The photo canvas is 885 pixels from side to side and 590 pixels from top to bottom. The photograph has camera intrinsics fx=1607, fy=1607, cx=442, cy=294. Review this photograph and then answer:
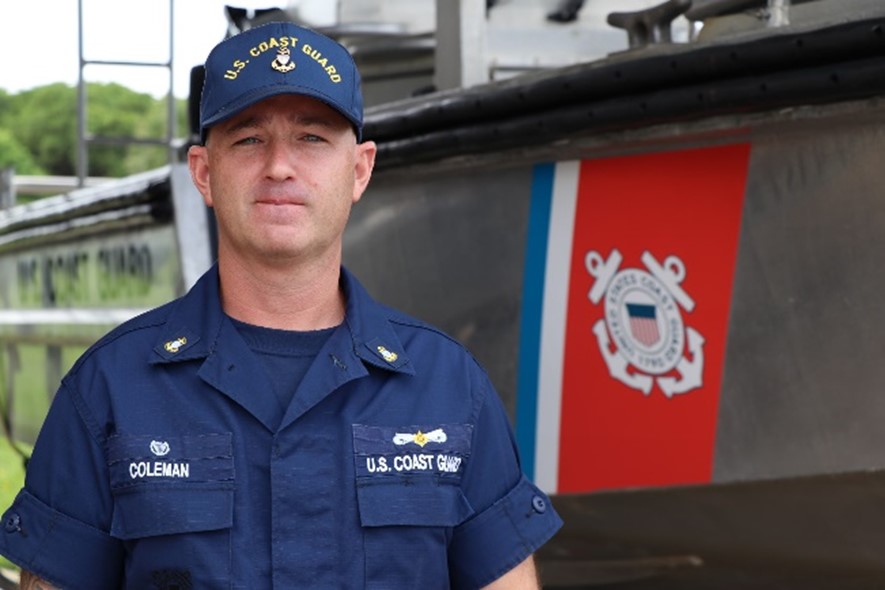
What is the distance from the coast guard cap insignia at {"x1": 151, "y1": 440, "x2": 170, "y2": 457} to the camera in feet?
4.85

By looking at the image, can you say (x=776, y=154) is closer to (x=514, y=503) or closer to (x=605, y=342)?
(x=605, y=342)

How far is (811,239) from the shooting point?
8.61ft

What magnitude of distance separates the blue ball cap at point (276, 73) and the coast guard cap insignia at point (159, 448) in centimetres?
31

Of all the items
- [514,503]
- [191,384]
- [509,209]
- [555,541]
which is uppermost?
[509,209]

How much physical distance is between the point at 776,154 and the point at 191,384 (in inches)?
55.9

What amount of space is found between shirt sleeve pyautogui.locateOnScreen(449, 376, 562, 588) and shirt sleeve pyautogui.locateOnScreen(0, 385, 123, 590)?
0.34m

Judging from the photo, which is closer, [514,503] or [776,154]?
[514,503]

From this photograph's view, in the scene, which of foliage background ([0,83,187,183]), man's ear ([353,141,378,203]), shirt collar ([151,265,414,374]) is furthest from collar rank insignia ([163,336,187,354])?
foliage background ([0,83,187,183])

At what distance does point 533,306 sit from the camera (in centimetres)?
310

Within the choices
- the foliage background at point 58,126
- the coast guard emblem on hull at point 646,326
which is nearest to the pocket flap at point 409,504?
the coast guard emblem on hull at point 646,326

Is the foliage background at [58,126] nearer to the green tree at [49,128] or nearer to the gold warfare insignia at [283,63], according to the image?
the green tree at [49,128]

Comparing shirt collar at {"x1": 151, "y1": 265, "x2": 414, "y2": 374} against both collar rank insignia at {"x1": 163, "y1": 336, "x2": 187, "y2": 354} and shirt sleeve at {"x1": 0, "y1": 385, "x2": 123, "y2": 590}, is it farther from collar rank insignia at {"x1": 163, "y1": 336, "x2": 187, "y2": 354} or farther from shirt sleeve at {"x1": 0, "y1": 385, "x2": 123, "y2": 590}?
shirt sleeve at {"x1": 0, "y1": 385, "x2": 123, "y2": 590}

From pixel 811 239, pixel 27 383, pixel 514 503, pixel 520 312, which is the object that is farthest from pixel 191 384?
pixel 27 383

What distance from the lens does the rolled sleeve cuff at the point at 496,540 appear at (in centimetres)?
159
